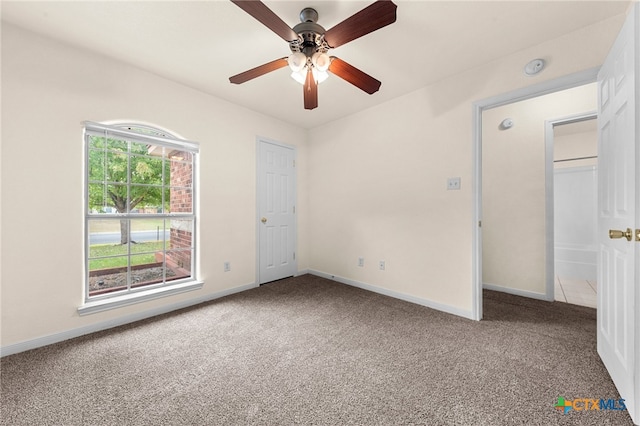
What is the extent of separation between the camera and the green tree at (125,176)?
2.42m

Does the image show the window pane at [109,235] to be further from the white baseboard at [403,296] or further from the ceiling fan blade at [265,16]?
the white baseboard at [403,296]

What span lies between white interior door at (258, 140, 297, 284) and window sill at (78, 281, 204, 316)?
1025 mm

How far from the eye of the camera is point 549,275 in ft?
9.89

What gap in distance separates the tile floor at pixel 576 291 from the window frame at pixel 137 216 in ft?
15.0

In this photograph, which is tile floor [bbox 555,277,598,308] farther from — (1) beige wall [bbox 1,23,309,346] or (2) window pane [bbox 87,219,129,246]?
(2) window pane [bbox 87,219,129,246]

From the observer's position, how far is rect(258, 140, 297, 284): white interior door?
3750 millimetres

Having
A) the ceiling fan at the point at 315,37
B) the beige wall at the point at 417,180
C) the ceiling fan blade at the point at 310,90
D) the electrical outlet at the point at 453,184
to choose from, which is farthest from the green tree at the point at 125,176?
the electrical outlet at the point at 453,184

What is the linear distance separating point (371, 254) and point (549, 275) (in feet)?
7.01

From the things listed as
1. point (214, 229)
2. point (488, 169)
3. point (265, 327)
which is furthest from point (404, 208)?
point (214, 229)

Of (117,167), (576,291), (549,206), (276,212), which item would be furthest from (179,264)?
(576,291)

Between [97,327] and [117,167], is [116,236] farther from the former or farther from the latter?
[97,327]

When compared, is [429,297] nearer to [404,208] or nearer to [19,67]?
[404,208]

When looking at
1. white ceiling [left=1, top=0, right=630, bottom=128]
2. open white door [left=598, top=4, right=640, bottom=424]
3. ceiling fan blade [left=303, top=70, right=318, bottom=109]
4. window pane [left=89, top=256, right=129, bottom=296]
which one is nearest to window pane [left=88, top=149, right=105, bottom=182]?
window pane [left=89, top=256, right=129, bottom=296]

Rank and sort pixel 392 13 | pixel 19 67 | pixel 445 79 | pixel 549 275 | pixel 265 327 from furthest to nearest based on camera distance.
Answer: pixel 549 275
pixel 445 79
pixel 265 327
pixel 19 67
pixel 392 13
